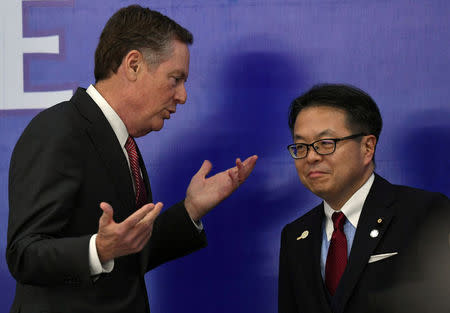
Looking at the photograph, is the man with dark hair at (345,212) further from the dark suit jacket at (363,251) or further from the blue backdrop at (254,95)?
the blue backdrop at (254,95)

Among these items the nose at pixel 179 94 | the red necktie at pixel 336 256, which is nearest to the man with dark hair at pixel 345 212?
the red necktie at pixel 336 256

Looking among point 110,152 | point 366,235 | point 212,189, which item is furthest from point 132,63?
point 366,235

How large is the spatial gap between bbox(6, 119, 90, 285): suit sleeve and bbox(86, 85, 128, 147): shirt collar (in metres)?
0.18

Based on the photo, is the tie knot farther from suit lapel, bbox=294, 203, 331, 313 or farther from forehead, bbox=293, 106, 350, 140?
forehead, bbox=293, 106, 350, 140

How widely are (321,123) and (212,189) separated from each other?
38 cm

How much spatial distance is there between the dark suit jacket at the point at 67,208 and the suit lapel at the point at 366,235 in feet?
1.80

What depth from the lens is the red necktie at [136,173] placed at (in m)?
1.72

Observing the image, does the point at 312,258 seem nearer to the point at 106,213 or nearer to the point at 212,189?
the point at 212,189

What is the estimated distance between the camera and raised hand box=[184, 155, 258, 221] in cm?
192

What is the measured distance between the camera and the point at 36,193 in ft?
4.79

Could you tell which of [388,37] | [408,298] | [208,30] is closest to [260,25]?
[208,30]

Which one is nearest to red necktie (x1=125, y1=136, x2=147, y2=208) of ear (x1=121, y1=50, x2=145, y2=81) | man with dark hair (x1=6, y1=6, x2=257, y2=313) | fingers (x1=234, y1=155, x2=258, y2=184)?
man with dark hair (x1=6, y1=6, x2=257, y2=313)

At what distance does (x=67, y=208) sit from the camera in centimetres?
149

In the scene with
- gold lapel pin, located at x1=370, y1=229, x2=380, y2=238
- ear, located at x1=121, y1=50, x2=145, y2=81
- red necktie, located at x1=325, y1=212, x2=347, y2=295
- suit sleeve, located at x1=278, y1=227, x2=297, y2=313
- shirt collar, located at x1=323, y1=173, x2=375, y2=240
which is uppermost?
ear, located at x1=121, y1=50, x2=145, y2=81
